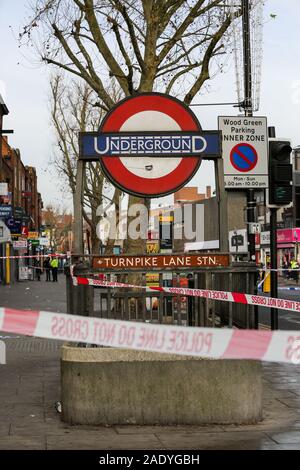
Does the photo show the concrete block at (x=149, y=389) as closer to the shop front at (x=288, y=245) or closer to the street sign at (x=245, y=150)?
the street sign at (x=245, y=150)

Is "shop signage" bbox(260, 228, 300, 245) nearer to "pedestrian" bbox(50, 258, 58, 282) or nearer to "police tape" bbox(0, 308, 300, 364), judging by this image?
"pedestrian" bbox(50, 258, 58, 282)

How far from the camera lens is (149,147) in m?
8.35

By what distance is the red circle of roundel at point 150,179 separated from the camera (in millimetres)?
8352

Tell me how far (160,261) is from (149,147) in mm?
1228

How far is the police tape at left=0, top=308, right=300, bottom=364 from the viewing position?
19.6 feet

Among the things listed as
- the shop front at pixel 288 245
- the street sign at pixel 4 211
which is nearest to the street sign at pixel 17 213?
the street sign at pixel 4 211

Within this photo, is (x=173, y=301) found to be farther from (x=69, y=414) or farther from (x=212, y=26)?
(x=212, y=26)

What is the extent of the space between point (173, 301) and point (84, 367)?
1804 mm

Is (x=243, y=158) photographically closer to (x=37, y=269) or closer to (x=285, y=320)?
(x=285, y=320)

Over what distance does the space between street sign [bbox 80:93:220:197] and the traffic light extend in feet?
12.3

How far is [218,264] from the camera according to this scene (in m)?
8.12

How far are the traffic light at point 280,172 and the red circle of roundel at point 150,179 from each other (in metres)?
3.78

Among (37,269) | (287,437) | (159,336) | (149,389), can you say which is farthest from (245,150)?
(37,269)
